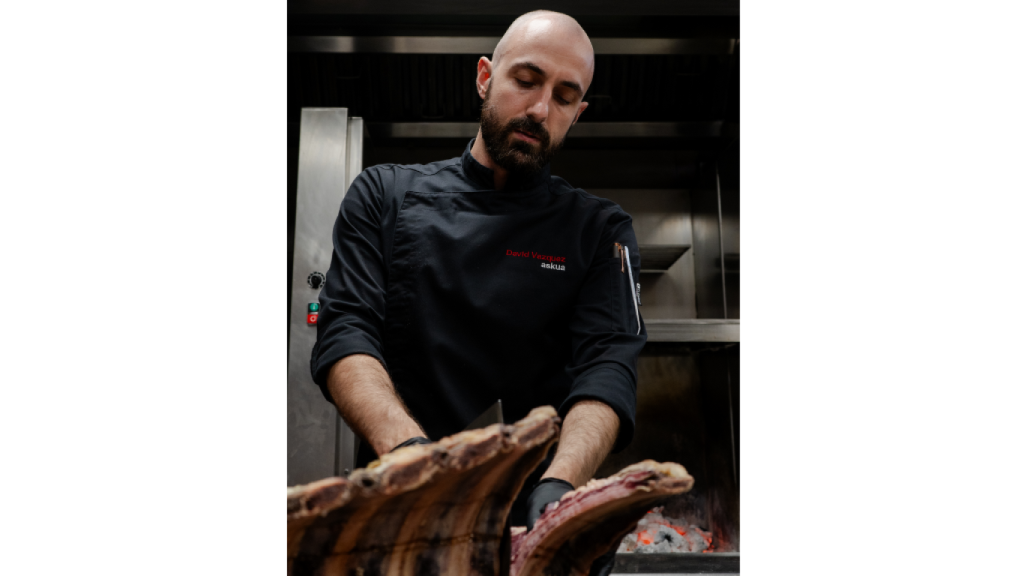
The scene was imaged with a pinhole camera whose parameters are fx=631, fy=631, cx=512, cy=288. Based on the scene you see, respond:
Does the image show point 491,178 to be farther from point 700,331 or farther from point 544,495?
point 700,331

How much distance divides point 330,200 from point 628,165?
1.14m

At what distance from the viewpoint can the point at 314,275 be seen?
5.68 feet

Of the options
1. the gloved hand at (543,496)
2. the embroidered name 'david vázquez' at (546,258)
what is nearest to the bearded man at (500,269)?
the embroidered name 'david vázquez' at (546,258)

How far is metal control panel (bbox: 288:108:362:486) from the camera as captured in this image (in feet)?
5.45

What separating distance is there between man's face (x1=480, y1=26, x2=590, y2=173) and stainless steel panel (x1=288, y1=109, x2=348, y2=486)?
92cm

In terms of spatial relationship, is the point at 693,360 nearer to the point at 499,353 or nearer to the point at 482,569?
the point at 499,353

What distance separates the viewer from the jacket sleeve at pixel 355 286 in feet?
2.73

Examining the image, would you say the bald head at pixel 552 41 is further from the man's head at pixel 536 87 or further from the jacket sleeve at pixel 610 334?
the jacket sleeve at pixel 610 334

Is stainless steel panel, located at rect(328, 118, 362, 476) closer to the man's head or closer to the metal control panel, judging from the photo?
the metal control panel

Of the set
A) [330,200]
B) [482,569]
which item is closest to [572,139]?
[330,200]

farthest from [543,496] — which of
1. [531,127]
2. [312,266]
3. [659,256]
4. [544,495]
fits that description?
[659,256]

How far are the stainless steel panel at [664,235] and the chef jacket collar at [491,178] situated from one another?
4.49 feet

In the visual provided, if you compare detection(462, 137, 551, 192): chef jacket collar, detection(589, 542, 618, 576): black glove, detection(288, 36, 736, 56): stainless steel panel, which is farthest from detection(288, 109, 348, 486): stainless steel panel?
detection(589, 542, 618, 576): black glove

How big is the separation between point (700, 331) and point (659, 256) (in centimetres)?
41
